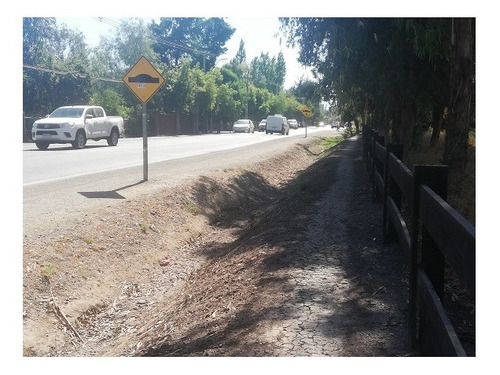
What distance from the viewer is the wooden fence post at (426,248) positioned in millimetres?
3617

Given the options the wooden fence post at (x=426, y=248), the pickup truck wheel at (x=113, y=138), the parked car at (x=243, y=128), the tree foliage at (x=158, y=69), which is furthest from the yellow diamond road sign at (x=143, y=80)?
the parked car at (x=243, y=128)

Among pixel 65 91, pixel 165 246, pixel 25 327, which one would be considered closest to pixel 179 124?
pixel 65 91

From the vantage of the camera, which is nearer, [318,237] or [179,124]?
[318,237]

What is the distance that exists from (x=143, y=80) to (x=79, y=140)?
1211 centimetres

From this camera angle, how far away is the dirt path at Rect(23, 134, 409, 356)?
454 cm

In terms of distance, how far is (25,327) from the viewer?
6090mm

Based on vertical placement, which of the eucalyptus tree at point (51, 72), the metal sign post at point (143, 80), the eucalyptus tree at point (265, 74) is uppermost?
the eucalyptus tree at point (265, 74)

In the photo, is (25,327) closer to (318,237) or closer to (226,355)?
(226,355)

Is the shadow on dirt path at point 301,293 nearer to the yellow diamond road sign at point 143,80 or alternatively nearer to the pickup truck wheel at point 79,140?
the yellow diamond road sign at point 143,80

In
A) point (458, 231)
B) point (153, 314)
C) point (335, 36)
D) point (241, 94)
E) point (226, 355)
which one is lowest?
point (153, 314)

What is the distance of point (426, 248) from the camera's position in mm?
3672

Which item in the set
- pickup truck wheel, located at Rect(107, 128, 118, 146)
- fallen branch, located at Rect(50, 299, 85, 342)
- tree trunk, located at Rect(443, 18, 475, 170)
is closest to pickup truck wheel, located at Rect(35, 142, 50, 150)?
pickup truck wheel, located at Rect(107, 128, 118, 146)

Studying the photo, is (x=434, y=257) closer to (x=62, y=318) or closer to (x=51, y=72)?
(x=62, y=318)
